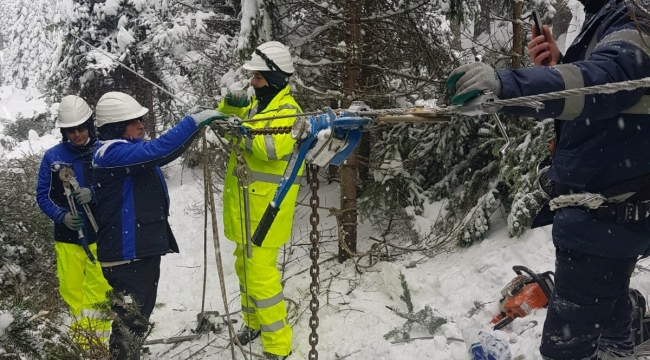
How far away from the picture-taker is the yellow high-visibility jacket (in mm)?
3561

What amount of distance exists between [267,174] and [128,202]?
1.06m

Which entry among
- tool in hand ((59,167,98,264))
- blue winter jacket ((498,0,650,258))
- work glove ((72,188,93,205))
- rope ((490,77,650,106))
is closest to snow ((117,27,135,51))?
tool in hand ((59,167,98,264))

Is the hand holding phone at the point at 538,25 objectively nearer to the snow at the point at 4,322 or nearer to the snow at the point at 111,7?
the snow at the point at 4,322

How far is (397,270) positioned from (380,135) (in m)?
2.70

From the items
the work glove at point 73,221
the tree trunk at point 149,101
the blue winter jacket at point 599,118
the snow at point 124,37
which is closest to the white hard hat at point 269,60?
the work glove at point 73,221

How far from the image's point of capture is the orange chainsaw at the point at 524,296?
3549 mm

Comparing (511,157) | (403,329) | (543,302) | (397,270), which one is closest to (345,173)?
(397,270)

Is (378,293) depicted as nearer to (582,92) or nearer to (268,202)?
(268,202)

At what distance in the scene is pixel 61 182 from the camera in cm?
389

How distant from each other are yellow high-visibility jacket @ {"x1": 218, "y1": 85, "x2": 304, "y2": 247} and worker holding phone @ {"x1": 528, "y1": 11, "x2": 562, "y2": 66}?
68.4 inches

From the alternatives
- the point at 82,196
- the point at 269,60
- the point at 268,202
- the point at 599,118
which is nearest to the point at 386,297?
the point at 268,202

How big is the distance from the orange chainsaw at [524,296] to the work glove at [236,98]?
2.73 meters

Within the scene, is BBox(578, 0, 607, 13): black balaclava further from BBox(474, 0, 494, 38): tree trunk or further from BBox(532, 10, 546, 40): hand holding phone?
BBox(474, 0, 494, 38): tree trunk

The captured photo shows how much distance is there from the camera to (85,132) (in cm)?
383
